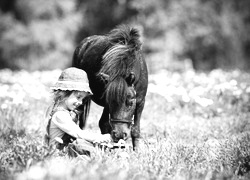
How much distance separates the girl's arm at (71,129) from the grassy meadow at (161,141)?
178 millimetres

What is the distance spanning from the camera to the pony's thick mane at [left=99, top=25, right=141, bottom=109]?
3.67 meters

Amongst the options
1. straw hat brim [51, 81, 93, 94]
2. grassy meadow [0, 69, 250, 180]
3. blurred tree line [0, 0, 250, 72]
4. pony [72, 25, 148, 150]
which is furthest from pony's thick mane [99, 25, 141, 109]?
blurred tree line [0, 0, 250, 72]

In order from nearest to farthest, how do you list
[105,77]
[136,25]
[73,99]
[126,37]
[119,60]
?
[105,77] → [119,60] → [73,99] → [126,37] → [136,25]

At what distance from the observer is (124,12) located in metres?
23.6

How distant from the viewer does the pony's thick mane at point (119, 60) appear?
12.0 ft

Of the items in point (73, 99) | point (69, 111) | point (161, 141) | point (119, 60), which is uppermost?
point (119, 60)

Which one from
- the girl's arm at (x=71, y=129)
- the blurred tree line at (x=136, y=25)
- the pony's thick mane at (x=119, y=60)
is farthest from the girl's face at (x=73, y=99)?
the blurred tree line at (x=136, y=25)

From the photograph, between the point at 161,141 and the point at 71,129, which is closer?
the point at 71,129

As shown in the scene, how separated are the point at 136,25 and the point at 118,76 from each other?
53.1 feet

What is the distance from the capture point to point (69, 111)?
13.7 ft

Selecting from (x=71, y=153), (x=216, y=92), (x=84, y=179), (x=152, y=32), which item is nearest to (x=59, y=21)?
(x=152, y=32)

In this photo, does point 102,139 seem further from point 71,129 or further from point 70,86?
point 70,86

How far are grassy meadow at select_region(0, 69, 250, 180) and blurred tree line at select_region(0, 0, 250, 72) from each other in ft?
35.7

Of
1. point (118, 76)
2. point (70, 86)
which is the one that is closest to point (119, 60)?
point (118, 76)
